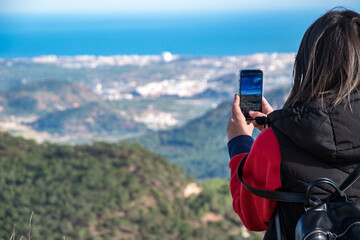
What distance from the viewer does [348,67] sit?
1.20 m

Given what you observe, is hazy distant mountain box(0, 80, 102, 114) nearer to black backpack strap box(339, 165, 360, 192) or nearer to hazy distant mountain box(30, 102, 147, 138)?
hazy distant mountain box(30, 102, 147, 138)

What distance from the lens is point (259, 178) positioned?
1.28m

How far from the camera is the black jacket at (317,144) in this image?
1.16 metres

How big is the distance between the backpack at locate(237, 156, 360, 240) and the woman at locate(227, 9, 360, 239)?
0.08 feet

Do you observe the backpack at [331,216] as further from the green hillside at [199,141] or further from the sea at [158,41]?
the sea at [158,41]

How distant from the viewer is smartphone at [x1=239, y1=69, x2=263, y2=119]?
5.19 ft

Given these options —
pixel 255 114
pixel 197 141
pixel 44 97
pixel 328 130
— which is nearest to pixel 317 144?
pixel 328 130

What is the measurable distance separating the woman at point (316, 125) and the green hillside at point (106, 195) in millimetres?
8208

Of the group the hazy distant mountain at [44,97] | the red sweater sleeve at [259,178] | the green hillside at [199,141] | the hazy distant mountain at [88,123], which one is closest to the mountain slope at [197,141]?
the green hillside at [199,141]

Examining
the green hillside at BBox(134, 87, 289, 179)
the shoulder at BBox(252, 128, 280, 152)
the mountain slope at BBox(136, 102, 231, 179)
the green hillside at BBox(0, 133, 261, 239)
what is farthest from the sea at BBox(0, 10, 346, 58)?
the shoulder at BBox(252, 128, 280, 152)

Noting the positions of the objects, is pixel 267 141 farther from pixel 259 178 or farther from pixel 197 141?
pixel 197 141

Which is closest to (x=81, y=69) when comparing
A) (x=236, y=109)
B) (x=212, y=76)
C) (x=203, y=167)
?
(x=212, y=76)

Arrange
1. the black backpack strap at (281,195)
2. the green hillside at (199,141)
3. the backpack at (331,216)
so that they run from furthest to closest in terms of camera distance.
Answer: the green hillside at (199,141)
the black backpack strap at (281,195)
the backpack at (331,216)

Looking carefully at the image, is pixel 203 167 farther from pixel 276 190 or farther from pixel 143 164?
pixel 276 190
